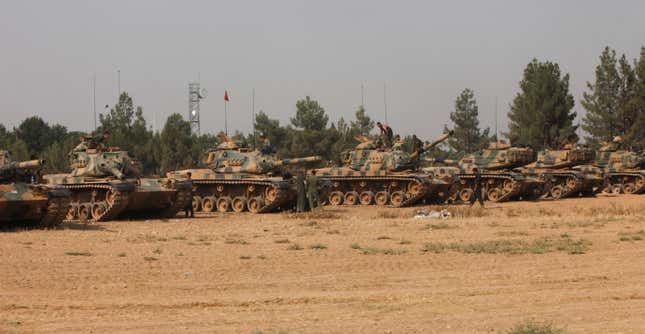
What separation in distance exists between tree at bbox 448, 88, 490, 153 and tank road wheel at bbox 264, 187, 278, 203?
4345cm

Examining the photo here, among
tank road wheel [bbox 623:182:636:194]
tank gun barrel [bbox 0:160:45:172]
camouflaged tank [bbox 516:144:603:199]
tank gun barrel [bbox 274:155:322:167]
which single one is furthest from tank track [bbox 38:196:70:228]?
tank road wheel [bbox 623:182:636:194]

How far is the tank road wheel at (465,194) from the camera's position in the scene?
40750mm

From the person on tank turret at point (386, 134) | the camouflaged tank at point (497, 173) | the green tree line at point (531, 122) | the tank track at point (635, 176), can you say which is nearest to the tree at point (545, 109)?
the green tree line at point (531, 122)

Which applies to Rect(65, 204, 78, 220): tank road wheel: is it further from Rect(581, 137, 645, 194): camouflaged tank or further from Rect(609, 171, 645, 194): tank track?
Rect(609, 171, 645, 194): tank track

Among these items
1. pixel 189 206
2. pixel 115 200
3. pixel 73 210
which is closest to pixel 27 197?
pixel 115 200

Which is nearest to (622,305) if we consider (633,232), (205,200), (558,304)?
(558,304)

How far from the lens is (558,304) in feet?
36.7

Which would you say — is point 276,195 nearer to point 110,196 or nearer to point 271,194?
point 271,194

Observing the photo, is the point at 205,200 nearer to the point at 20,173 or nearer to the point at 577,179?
the point at 20,173

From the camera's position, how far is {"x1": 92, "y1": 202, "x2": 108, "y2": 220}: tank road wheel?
2848 centimetres

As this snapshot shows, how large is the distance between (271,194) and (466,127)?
1789 inches

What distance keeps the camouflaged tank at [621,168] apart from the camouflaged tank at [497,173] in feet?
23.5

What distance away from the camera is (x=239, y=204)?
3334cm

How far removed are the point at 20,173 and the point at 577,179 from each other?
2734cm
